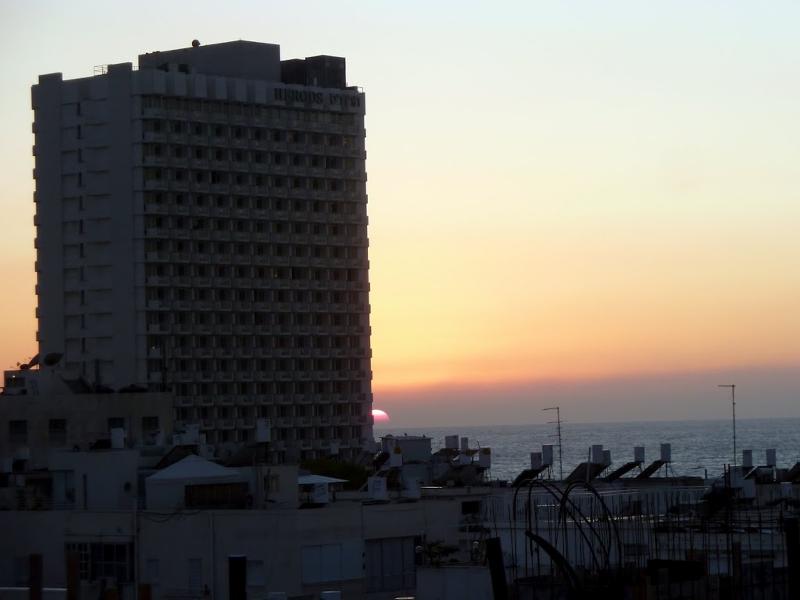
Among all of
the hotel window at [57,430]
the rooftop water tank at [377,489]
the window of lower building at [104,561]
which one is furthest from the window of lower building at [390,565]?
the hotel window at [57,430]

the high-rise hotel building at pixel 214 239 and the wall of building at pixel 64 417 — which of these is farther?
the high-rise hotel building at pixel 214 239

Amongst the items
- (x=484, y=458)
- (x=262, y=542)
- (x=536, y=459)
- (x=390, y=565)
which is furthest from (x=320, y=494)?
(x=484, y=458)

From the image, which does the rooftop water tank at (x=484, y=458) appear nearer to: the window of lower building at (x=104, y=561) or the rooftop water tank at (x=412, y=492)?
the rooftop water tank at (x=412, y=492)

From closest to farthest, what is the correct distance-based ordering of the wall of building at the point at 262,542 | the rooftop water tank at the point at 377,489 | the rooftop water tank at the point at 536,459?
the wall of building at the point at 262,542 → the rooftop water tank at the point at 377,489 → the rooftop water tank at the point at 536,459

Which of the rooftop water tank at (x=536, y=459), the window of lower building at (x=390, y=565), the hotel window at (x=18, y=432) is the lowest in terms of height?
the window of lower building at (x=390, y=565)

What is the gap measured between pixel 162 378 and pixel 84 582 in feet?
349

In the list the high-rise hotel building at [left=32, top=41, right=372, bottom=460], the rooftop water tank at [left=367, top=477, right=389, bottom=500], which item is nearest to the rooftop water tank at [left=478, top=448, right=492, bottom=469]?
the rooftop water tank at [left=367, top=477, right=389, bottom=500]

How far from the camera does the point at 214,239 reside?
618 feet

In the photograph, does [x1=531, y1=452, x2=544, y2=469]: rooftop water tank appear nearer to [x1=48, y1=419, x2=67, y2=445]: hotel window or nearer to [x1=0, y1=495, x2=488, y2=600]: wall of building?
[x1=0, y1=495, x2=488, y2=600]: wall of building

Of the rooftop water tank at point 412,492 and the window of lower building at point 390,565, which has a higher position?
the rooftop water tank at point 412,492

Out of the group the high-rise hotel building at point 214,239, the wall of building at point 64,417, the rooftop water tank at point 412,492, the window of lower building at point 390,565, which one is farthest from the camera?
the high-rise hotel building at point 214,239

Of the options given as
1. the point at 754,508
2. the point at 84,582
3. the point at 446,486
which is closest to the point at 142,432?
the point at 446,486

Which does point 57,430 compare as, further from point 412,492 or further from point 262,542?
point 262,542

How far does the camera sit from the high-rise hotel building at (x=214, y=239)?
180m
